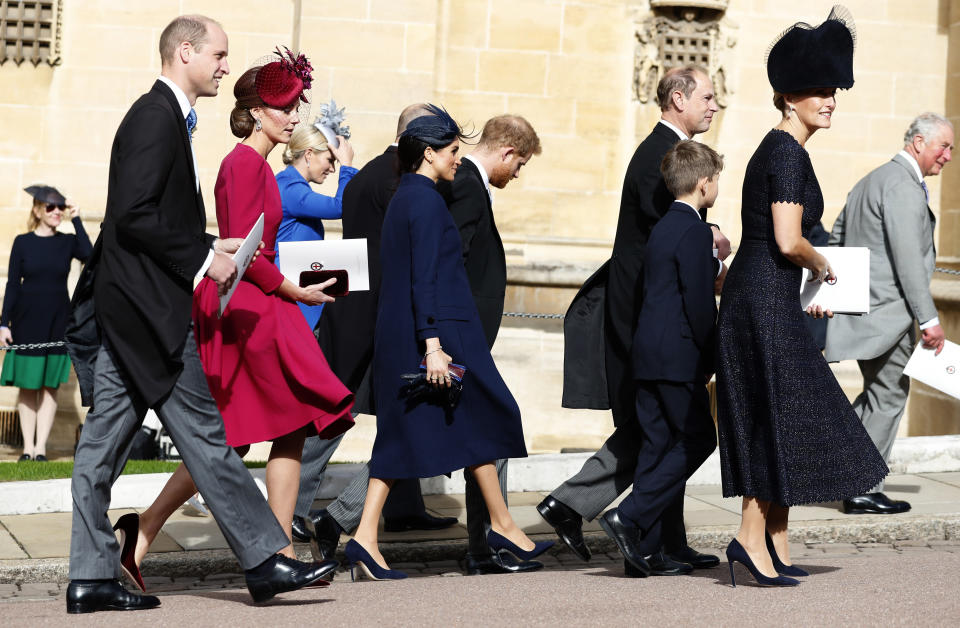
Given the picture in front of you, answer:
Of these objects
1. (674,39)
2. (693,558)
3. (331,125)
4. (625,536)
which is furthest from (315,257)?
(674,39)

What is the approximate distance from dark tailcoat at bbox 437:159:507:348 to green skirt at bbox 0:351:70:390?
193 inches

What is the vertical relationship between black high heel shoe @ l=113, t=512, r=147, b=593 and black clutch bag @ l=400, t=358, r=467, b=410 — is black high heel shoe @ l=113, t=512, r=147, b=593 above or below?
below

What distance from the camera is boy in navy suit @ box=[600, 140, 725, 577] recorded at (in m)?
5.50

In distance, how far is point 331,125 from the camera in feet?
23.4

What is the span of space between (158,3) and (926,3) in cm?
621

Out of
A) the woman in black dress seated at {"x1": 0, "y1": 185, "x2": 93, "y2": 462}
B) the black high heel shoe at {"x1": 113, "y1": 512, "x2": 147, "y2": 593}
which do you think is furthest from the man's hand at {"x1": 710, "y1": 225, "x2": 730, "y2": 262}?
the woman in black dress seated at {"x1": 0, "y1": 185, "x2": 93, "y2": 462}

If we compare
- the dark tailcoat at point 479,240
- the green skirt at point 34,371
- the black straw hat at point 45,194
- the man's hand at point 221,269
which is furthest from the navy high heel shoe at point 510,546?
the black straw hat at point 45,194

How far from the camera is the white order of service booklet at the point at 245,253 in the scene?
188 inches

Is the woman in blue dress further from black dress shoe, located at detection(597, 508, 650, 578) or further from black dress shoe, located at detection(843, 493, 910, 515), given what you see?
black dress shoe, located at detection(843, 493, 910, 515)

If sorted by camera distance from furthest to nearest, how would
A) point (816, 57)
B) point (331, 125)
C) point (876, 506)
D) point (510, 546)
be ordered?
point (331, 125)
point (876, 506)
point (510, 546)
point (816, 57)

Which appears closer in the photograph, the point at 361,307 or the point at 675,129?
the point at 675,129

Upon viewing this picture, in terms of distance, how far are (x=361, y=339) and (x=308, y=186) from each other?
79 centimetres

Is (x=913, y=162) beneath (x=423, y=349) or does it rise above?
above

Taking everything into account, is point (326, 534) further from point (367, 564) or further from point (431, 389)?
point (431, 389)
